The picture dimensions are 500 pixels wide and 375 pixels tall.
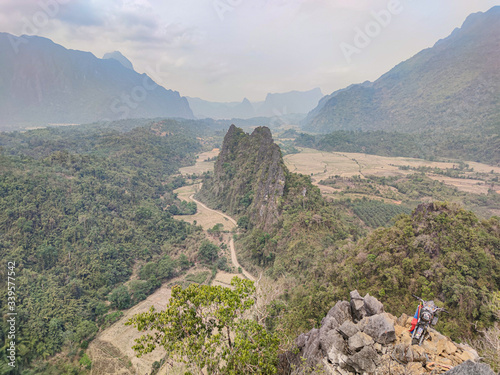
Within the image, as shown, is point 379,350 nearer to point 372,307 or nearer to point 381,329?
point 381,329

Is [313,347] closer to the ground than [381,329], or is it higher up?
closer to the ground

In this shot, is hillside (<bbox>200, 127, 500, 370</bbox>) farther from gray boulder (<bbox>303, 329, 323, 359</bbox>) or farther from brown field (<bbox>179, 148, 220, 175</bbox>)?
brown field (<bbox>179, 148, 220, 175</bbox>)

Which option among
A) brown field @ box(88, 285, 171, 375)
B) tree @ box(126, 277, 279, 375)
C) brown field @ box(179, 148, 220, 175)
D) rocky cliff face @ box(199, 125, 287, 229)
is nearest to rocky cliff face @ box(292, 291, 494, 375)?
tree @ box(126, 277, 279, 375)

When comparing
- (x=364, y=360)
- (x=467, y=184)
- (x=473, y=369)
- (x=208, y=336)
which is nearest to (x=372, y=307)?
(x=364, y=360)

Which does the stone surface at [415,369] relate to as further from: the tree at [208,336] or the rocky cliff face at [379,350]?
the tree at [208,336]

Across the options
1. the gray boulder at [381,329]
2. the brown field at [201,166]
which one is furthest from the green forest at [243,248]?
the brown field at [201,166]

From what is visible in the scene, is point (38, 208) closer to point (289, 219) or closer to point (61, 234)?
point (61, 234)
